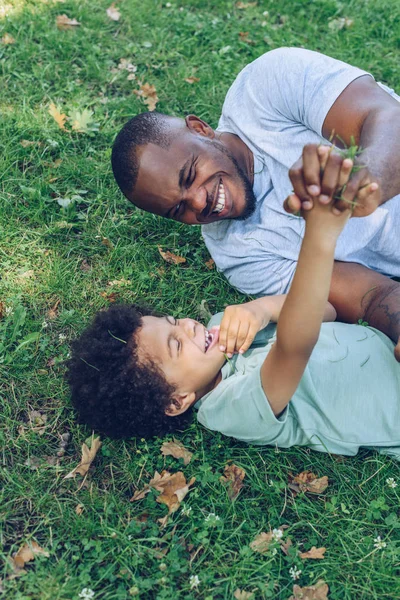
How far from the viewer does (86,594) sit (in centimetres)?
288

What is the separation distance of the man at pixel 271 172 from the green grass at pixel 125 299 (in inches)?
22.6

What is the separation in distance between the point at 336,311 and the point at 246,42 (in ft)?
10.7

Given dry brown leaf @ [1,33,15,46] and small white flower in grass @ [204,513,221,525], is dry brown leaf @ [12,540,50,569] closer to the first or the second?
small white flower in grass @ [204,513,221,525]

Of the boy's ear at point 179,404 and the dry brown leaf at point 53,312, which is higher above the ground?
the boy's ear at point 179,404

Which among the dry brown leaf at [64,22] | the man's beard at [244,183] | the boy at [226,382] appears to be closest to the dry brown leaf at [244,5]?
the dry brown leaf at [64,22]

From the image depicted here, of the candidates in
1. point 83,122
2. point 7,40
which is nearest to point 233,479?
point 83,122

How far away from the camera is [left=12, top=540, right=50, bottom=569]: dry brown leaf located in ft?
9.84

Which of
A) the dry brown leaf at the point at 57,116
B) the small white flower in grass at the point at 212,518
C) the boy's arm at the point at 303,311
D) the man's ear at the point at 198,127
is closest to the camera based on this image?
the boy's arm at the point at 303,311

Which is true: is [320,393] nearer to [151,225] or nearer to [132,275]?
[132,275]

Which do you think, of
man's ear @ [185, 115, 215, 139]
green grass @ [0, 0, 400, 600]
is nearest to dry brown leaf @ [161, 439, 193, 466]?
green grass @ [0, 0, 400, 600]

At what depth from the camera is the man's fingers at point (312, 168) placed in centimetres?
219

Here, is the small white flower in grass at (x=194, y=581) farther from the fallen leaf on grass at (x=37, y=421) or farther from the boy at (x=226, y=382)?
the fallen leaf on grass at (x=37, y=421)

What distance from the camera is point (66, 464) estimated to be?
342 cm

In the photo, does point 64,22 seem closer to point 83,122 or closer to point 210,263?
point 83,122
